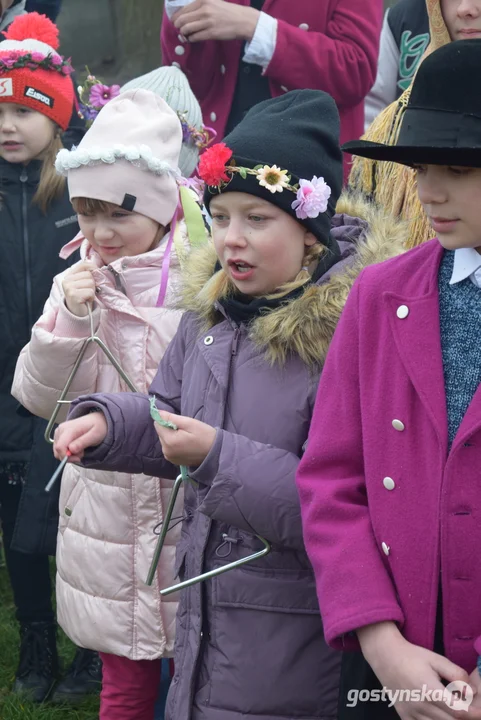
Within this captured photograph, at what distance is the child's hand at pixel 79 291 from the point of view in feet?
9.82

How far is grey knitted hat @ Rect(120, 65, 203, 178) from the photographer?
3.68 m

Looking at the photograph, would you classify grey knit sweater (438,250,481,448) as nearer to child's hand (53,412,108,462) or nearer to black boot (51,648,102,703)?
child's hand (53,412,108,462)

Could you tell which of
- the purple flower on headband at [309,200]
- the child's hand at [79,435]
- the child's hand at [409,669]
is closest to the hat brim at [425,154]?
the purple flower on headband at [309,200]

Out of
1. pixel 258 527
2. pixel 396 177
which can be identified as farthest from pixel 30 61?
pixel 258 527

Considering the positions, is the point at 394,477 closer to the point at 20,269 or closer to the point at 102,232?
the point at 102,232

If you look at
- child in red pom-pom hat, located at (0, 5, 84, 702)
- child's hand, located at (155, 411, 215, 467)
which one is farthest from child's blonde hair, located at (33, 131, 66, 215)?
child's hand, located at (155, 411, 215, 467)

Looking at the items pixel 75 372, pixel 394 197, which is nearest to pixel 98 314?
pixel 75 372

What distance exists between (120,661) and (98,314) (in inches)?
40.2

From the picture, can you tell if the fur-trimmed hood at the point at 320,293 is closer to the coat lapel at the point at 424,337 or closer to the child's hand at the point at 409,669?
the coat lapel at the point at 424,337

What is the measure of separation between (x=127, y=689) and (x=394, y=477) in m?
1.49

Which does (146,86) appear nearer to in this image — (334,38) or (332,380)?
(334,38)

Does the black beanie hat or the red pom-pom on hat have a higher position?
the black beanie hat

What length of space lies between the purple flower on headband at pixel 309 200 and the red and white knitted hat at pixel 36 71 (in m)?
→ 1.82

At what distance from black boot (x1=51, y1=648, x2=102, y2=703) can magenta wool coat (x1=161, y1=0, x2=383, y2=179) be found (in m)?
2.07
